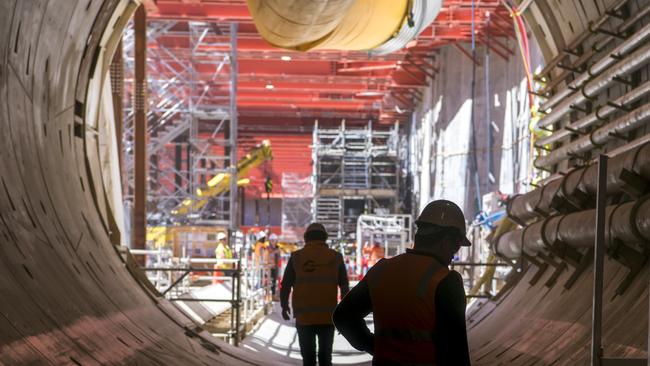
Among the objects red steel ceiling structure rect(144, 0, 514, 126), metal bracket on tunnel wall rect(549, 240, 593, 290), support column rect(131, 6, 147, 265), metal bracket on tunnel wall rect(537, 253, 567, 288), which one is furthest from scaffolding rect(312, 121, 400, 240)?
metal bracket on tunnel wall rect(549, 240, 593, 290)

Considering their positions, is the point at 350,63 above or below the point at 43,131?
above

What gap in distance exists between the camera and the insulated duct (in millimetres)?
9039

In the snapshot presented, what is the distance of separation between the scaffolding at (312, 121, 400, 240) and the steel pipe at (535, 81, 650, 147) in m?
27.5

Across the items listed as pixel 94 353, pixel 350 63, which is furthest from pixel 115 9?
pixel 350 63

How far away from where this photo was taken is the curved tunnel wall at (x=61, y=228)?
5.70 meters

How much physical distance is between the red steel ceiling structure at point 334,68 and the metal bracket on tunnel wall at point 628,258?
15.4 meters

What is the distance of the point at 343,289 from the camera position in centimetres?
813

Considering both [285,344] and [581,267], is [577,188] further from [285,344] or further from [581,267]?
[285,344]

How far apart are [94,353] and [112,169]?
5.15m

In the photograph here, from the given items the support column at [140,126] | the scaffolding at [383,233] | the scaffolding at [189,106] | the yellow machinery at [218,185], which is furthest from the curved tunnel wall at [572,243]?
the yellow machinery at [218,185]

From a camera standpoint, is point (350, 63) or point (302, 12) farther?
point (350, 63)

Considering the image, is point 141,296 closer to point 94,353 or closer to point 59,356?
point 94,353

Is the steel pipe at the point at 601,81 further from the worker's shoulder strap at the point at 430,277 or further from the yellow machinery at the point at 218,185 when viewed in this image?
the yellow machinery at the point at 218,185

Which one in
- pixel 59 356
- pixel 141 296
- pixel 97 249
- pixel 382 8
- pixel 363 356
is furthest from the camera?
pixel 363 356
